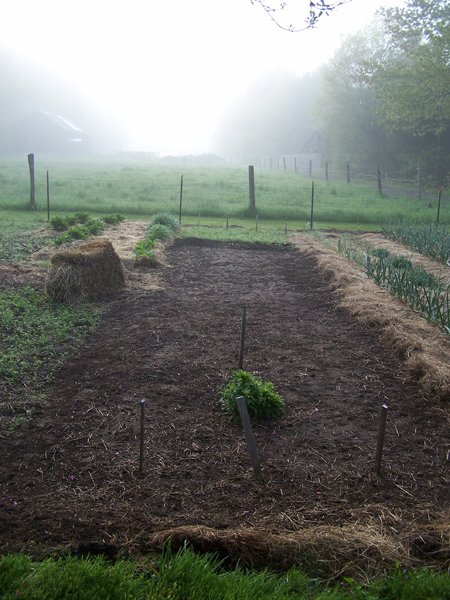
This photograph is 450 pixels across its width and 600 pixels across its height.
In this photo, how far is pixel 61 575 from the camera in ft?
9.12

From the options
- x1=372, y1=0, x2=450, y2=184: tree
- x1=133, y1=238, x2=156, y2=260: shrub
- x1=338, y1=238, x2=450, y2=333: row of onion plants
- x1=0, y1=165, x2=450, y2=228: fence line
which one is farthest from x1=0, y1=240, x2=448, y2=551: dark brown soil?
x1=372, y1=0, x2=450, y2=184: tree

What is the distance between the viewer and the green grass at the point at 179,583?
271 centimetres

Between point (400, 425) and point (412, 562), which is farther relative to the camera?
point (400, 425)

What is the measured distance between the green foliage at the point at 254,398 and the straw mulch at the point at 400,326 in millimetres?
1640

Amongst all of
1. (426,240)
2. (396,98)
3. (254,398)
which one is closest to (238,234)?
(426,240)

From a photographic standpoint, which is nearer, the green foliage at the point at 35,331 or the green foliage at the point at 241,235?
the green foliage at the point at 35,331

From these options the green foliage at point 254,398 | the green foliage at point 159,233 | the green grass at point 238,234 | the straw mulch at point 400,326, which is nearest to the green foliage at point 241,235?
the green grass at point 238,234

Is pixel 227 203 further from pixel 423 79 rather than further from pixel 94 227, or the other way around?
pixel 423 79

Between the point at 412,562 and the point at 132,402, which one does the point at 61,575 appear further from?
the point at 132,402

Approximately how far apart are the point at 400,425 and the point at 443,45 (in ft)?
78.1

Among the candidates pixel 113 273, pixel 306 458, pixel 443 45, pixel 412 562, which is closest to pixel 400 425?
pixel 306 458

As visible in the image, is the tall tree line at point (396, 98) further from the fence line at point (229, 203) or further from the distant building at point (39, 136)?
the distant building at point (39, 136)

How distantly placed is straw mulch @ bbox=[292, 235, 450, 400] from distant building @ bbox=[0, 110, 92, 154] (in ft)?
203

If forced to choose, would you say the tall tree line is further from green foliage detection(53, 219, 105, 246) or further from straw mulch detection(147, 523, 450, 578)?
A: straw mulch detection(147, 523, 450, 578)
